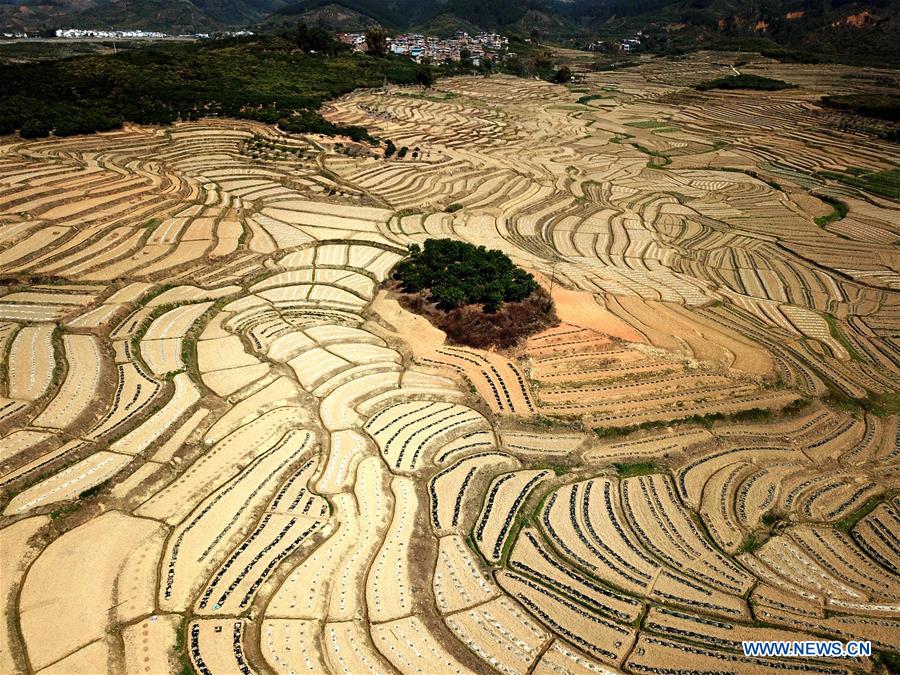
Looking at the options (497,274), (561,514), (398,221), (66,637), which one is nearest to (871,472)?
(561,514)

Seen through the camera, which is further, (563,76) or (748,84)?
(563,76)

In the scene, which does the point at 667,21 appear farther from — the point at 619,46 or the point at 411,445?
the point at 411,445

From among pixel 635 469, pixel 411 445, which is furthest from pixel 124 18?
pixel 635 469

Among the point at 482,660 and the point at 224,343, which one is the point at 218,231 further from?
the point at 482,660

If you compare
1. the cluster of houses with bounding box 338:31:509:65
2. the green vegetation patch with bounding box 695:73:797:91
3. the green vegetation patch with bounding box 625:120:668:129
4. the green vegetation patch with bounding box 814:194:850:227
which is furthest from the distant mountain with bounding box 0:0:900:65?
the green vegetation patch with bounding box 814:194:850:227

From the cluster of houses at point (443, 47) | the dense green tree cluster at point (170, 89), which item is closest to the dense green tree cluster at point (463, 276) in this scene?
the dense green tree cluster at point (170, 89)

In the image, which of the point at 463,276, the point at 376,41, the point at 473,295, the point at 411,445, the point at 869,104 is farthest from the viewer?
the point at 376,41
